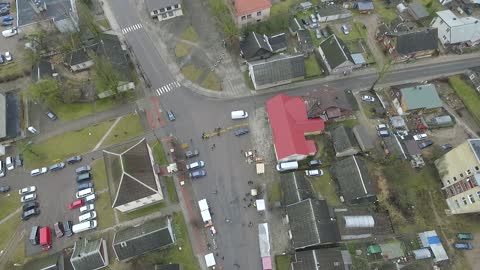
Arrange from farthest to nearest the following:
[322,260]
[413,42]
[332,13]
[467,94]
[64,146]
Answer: [332,13] → [413,42] → [467,94] → [64,146] → [322,260]

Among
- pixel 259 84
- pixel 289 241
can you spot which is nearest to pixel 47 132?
pixel 259 84

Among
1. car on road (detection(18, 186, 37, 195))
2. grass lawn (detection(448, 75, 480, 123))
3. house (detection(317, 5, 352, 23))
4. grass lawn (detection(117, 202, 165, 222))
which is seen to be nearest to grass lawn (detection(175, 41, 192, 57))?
house (detection(317, 5, 352, 23))

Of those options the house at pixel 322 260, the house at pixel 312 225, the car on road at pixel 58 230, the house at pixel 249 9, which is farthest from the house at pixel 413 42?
the car on road at pixel 58 230

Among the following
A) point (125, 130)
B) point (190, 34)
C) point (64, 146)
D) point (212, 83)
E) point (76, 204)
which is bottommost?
point (76, 204)

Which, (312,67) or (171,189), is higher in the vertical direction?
(312,67)

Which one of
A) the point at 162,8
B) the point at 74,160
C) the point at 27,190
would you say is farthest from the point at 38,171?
the point at 162,8

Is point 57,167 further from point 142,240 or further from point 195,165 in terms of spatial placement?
point 195,165
